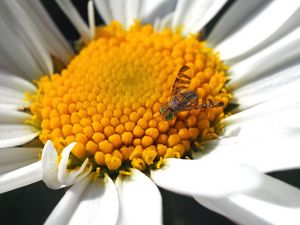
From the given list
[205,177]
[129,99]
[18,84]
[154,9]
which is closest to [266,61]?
[129,99]

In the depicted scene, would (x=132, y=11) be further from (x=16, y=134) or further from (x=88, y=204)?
(x=88, y=204)

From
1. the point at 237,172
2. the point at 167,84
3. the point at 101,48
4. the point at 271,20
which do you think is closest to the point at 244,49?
the point at 271,20

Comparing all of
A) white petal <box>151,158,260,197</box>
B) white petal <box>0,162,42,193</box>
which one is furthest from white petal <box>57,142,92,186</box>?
white petal <box>151,158,260,197</box>

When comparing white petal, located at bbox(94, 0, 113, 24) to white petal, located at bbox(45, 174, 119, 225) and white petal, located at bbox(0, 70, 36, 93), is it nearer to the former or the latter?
white petal, located at bbox(0, 70, 36, 93)

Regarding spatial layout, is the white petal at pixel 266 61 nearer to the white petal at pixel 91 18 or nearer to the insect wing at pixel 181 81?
the insect wing at pixel 181 81

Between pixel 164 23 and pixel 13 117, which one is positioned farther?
pixel 164 23

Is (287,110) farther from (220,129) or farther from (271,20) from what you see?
(271,20)
